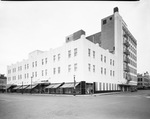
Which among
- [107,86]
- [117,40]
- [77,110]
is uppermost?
[117,40]

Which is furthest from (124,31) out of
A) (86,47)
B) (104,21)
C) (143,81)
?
(143,81)

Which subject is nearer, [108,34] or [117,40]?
[117,40]

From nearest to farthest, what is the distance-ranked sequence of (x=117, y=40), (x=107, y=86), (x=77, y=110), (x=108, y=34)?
(x=77, y=110)
(x=107, y=86)
(x=117, y=40)
(x=108, y=34)

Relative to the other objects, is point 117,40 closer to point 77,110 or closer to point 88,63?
point 88,63

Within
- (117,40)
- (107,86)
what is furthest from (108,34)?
(107,86)

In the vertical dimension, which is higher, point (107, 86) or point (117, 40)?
point (117, 40)

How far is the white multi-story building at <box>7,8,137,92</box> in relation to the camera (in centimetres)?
3003

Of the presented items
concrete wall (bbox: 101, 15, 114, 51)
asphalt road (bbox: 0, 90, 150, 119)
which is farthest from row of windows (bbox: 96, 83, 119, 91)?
asphalt road (bbox: 0, 90, 150, 119)

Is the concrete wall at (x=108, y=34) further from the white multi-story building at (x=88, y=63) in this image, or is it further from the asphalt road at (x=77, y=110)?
the asphalt road at (x=77, y=110)

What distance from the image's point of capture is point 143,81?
100062mm

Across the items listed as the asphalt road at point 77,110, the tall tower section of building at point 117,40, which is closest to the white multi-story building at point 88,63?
the tall tower section of building at point 117,40

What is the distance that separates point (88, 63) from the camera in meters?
30.3

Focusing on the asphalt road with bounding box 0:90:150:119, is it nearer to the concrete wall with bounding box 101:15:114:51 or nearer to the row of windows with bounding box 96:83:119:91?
the row of windows with bounding box 96:83:119:91

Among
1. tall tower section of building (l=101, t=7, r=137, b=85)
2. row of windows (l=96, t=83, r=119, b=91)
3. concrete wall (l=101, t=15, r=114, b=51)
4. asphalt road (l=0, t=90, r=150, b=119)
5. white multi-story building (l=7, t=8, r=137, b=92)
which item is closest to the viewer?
asphalt road (l=0, t=90, r=150, b=119)
